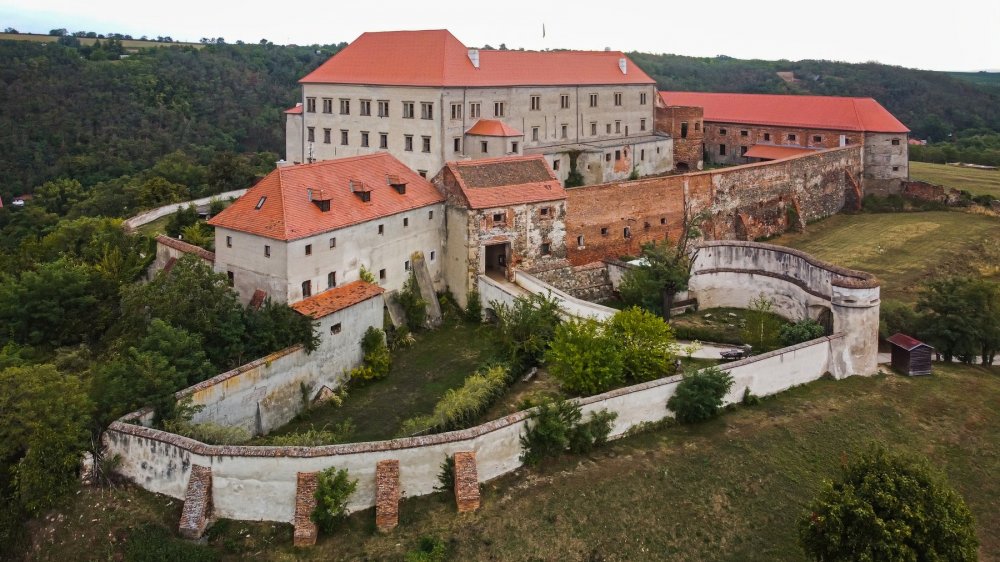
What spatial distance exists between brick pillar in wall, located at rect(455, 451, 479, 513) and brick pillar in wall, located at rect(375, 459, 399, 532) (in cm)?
160

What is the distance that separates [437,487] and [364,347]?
10960 mm

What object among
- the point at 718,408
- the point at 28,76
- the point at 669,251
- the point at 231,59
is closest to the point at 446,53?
the point at 669,251

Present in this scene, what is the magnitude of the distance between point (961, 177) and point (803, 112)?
1502cm

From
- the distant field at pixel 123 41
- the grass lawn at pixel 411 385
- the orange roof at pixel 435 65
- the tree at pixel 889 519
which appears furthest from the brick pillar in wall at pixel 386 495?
the distant field at pixel 123 41

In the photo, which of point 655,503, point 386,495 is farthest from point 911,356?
point 386,495

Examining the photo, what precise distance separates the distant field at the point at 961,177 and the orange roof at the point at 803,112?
254 inches

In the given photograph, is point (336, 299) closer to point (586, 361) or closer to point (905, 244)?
point (586, 361)

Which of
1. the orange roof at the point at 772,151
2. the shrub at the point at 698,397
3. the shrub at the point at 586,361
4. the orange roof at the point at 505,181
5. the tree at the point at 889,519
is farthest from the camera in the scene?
the orange roof at the point at 772,151

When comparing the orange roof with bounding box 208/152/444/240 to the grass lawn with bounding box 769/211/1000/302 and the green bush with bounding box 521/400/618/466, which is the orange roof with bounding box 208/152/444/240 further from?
the grass lawn with bounding box 769/211/1000/302

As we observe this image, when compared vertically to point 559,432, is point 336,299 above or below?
above

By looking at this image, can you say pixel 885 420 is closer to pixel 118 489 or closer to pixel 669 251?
pixel 669 251

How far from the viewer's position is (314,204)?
1312 inches

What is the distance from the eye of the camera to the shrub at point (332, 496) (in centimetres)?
2205

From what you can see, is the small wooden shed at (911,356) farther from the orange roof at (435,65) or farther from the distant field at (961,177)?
the distant field at (961,177)
